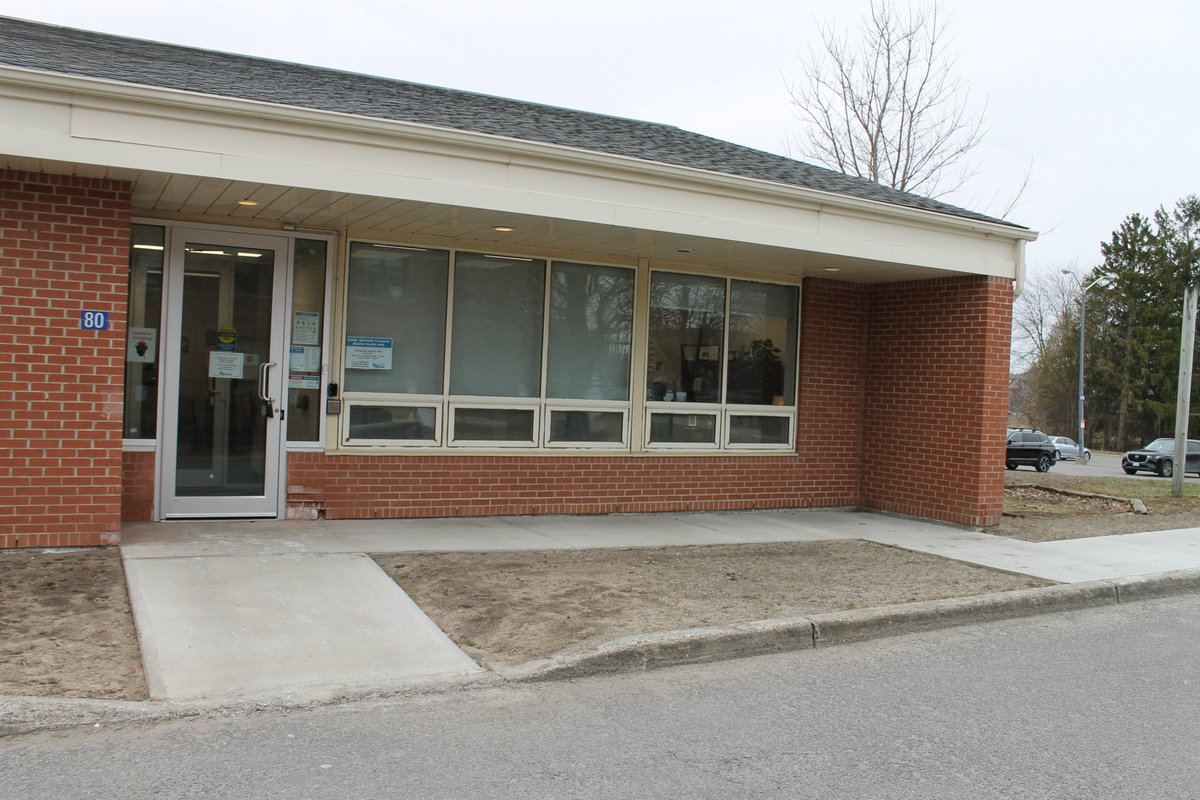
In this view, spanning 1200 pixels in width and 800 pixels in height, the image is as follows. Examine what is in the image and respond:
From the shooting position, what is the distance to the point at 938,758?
4594 mm

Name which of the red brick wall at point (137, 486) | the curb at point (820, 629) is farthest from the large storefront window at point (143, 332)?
the curb at point (820, 629)

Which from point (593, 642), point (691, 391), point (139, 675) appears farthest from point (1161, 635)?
point (139, 675)

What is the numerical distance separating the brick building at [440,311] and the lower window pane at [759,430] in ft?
0.11

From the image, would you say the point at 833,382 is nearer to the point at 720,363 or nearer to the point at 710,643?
the point at 720,363

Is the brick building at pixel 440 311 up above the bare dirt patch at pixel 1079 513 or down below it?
above

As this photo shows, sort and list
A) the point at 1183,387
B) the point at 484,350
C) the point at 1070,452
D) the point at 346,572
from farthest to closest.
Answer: the point at 1070,452
the point at 1183,387
the point at 484,350
the point at 346,572

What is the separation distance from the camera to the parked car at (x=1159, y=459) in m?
34.4

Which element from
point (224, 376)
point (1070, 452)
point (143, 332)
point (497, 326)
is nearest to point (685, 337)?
point (497, 326)

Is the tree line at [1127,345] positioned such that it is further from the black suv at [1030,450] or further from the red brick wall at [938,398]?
the red brick wall at [938,398]

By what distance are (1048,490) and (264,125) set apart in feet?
45.1

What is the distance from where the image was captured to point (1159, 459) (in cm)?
3438

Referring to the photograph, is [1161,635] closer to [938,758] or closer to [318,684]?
[938,758]

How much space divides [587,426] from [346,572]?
13.2 ft

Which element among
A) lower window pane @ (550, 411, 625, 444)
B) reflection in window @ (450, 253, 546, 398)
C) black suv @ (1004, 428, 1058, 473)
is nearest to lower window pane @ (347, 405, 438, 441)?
reflection in window @ (450, 253, 546, 398)
